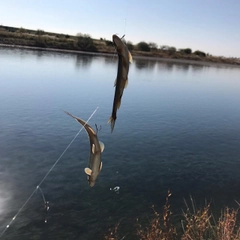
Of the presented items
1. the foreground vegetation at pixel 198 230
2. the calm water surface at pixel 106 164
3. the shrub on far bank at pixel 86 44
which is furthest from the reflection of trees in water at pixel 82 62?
the foreground vegetation at pixel 198 230

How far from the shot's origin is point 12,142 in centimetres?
1229

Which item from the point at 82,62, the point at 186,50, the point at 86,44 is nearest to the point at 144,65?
the point at 82,62

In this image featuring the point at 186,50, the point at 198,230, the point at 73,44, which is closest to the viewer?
the point at 198,230

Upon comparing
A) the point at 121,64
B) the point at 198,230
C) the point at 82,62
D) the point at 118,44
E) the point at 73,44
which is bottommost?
the point at 82,62

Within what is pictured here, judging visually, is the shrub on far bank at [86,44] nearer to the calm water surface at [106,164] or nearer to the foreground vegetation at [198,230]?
the calm water surface at [106,164]

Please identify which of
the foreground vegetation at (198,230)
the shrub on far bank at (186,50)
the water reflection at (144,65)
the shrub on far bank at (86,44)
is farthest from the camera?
the shrub on far bank at (186,50)

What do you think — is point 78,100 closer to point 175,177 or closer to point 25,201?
point 175,177

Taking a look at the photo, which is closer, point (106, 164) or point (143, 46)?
point (106, 164)

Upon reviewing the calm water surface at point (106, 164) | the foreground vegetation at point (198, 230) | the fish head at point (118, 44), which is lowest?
the calm water surface at point (106, 164)

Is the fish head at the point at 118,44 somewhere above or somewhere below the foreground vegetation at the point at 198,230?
above

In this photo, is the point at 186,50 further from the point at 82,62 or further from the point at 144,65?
the point at 82,62

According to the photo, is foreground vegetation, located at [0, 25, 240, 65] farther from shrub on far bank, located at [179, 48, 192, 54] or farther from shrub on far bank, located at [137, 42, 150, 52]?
shrub on far bank, located at [179, 48, 192, 54]

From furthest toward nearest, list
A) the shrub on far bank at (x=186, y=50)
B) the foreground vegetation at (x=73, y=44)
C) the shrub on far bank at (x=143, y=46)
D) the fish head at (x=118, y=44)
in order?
the shrub on far bank at (x=186, y=50) < the shrub on far bank at (x=143, y=46) < the foreground vegetation at (x=73, y=44) < the fish head at (x=118, y=44)

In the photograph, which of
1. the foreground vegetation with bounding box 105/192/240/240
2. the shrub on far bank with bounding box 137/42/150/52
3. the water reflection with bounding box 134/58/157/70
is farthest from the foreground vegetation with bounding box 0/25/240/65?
the foreground vegetation with bounding box 105/192/240/240
